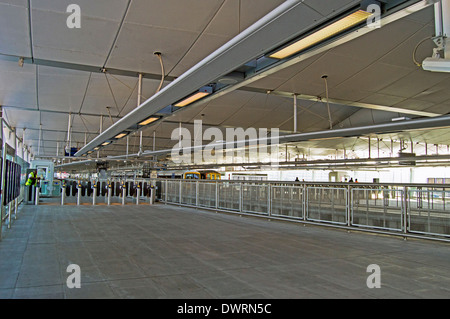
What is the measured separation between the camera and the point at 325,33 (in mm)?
2922

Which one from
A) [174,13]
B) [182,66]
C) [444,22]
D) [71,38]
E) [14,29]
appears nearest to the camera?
[444,22]

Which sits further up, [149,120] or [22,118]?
[22,118]

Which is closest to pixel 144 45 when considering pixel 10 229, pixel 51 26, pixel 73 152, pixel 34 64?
pixel 51 26

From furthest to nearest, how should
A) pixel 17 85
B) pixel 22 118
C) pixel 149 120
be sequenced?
pixel 22 118
pixel 17 85
pixel 149 120

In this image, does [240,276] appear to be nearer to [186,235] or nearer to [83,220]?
[186,235]

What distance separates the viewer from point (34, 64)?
7156 millimetres

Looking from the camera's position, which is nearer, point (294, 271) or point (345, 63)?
point (294, 271)

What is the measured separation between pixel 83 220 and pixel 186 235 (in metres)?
3.74

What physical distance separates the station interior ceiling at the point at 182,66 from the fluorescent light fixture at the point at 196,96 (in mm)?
241

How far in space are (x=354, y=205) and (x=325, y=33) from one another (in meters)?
6.44

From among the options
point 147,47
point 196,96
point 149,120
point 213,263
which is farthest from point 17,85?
point 213,263

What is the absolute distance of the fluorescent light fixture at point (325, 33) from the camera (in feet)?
8.74

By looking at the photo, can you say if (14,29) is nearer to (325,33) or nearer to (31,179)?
(325,33)

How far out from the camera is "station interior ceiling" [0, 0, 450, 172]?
515 centimetres
